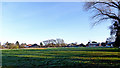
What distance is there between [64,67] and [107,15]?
10227 mm

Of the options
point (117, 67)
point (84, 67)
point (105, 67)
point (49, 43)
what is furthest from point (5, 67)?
point (49, 43)

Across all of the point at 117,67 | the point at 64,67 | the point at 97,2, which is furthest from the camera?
the point at 97,2

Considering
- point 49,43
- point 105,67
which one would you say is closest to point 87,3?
point 105,67

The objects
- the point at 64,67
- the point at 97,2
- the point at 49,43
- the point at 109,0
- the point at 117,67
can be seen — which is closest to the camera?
the point at 117,67

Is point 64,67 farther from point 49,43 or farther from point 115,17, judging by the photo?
point 49,43

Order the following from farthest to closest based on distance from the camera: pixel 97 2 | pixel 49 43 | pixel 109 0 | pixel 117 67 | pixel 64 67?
pixel 49 43, pixel 97 2, pixel 109 0, pixel 64 67, pixel 117 67

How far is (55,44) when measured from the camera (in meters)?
97.6

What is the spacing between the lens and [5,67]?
6.86 metres

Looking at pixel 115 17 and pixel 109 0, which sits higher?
pixel 109 0

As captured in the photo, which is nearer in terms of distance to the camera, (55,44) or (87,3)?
(87,3)

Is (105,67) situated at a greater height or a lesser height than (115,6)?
lesser

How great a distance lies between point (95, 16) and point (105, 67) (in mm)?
9748

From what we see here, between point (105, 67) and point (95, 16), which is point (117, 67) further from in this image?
point (95, 16)

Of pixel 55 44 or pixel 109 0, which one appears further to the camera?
pixel 55 44
